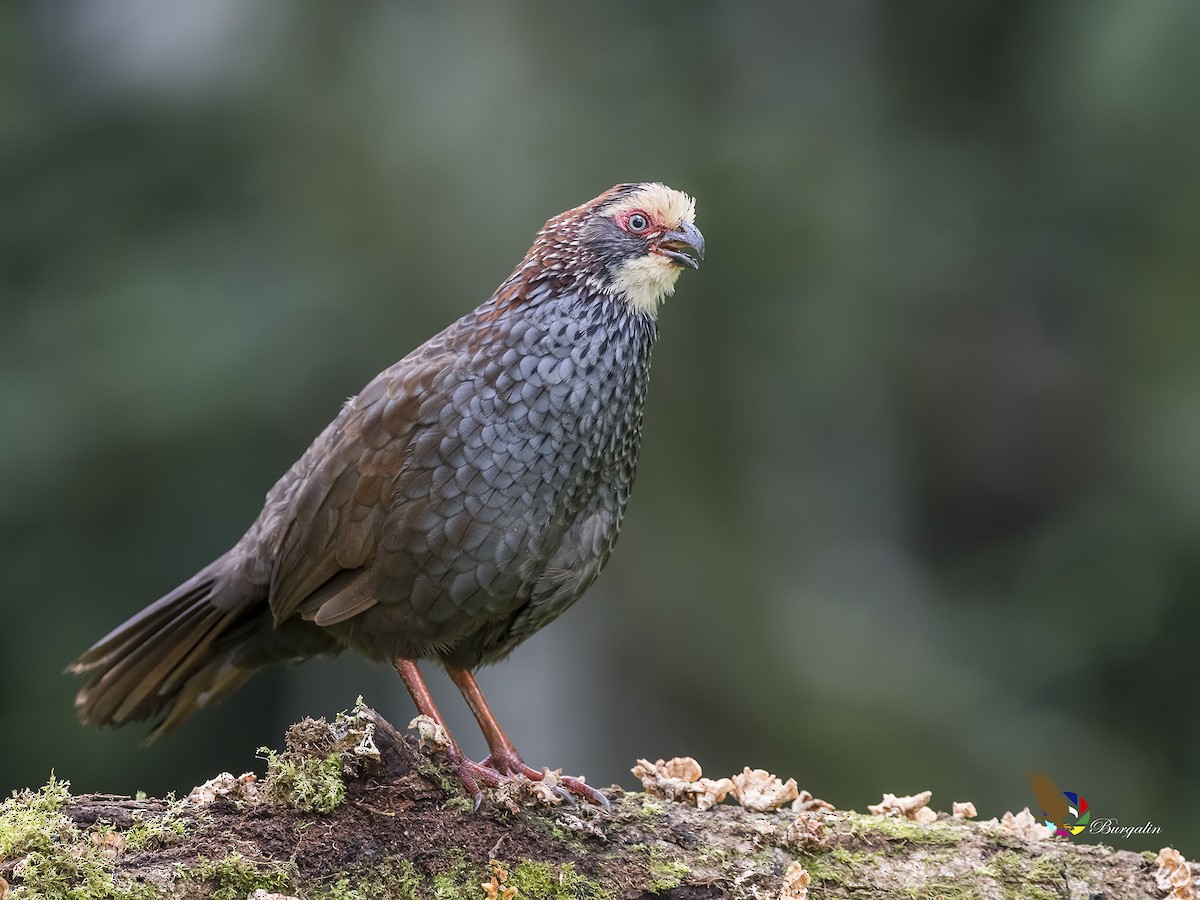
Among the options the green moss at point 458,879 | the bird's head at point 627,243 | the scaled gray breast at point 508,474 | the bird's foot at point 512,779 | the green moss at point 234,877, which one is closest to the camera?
the green moss at point 234,877

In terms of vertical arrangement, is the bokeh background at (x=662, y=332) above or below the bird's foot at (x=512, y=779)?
above

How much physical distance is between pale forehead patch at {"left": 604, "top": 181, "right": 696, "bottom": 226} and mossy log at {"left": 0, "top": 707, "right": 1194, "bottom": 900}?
1799 millimetres

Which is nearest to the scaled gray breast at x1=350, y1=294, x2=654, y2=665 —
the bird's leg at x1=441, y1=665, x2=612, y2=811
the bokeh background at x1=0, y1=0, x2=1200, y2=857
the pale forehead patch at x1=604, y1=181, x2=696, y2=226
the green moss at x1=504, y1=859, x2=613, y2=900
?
the bird's leg at x1=441, y1=665, x2=612, y2=811

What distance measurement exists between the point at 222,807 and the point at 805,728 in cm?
556

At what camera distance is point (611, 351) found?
4246mm

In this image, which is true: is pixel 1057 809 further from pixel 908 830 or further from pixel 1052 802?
pixel 908 830

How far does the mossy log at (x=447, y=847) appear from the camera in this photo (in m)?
3.11

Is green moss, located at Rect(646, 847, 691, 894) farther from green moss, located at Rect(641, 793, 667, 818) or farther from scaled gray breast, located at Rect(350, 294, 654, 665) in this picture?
scaled gray breast, located at Rect(350, 294, 654, 665)

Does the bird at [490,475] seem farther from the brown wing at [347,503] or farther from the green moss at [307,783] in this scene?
the green moss at [307,783]

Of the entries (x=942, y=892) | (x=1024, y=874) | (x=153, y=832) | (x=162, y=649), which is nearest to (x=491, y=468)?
(x=153, y=832)

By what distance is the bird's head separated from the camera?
171 inches

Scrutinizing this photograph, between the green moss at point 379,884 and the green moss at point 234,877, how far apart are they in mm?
95

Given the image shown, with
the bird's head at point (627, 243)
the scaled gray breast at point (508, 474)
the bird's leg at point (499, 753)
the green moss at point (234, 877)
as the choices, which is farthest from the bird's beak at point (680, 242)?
the green moss at point (234, 877)

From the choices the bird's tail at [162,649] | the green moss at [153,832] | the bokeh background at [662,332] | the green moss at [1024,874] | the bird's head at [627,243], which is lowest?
the green moss at [153,832]
